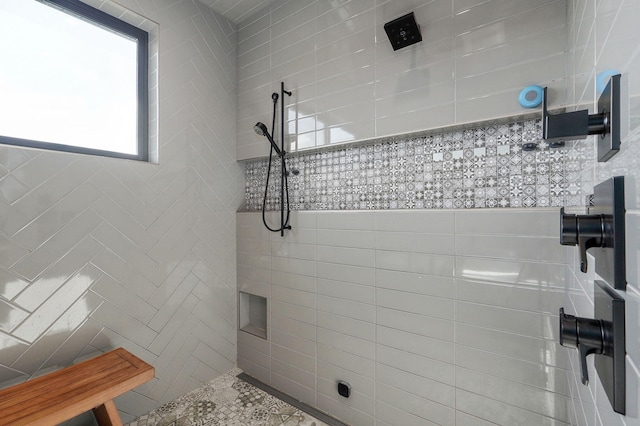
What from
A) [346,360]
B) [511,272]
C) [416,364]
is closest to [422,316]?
[416,364]

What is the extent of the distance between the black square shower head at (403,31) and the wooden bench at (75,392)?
2.16 m

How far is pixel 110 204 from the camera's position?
5.98 feet

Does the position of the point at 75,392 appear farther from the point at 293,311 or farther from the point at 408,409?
the point at 408,409

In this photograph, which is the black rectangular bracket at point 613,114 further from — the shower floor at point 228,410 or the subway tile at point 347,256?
the shower floor at point 228,410

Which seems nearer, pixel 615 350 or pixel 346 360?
pixel 615 350

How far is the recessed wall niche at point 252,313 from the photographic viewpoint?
250 centimetres

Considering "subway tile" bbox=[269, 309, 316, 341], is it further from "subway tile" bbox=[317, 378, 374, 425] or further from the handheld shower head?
the handheld shower head

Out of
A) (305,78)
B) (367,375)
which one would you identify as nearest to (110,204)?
(305,78)

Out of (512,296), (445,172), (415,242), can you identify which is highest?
(445,172)

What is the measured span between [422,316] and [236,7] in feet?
8.54

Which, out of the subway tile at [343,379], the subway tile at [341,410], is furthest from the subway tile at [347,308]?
the subway tile at [341,410]

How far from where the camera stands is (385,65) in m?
1.70

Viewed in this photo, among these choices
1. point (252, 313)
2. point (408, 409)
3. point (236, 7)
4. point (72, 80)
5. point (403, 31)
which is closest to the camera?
point (403, 31)

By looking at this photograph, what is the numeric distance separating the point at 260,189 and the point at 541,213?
1.91 m
